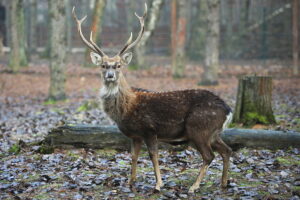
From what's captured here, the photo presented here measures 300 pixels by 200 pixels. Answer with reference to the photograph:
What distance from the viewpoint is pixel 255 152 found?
8.32 meters

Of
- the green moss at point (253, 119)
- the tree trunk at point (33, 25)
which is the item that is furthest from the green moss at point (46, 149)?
the tree trunk at point (33, 25)

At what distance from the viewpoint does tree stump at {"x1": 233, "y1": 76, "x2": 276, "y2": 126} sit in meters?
9.95

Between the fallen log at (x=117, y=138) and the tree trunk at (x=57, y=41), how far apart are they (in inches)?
265

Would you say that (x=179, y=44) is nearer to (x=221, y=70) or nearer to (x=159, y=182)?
(x=221, y=70)

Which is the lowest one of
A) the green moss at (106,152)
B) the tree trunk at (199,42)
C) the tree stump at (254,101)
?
the green moss at (106,152)

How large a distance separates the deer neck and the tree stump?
350cm

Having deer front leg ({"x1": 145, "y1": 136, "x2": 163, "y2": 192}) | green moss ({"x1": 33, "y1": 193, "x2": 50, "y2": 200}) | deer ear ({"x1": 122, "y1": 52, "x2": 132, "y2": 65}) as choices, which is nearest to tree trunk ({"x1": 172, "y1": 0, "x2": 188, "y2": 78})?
deer ear ({"x1": 122, "y1": 52, "x2": 132, "y2": 65})

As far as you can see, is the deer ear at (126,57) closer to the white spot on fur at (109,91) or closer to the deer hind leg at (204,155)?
the white spot on fur at (109,91)

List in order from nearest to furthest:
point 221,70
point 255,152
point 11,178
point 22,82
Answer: point 11,178
point 255,152
point 22,82
point 221,70

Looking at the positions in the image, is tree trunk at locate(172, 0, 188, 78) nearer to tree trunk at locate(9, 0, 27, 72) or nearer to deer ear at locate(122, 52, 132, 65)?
tree trunk at locate(9, 0, 27, 72)

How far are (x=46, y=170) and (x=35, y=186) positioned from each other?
2.45 ft

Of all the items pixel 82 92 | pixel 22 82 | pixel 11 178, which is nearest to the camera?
pixel 11 178

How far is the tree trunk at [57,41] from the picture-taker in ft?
48.6

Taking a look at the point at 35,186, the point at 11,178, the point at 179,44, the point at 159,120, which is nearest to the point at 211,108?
the point at 159,120
